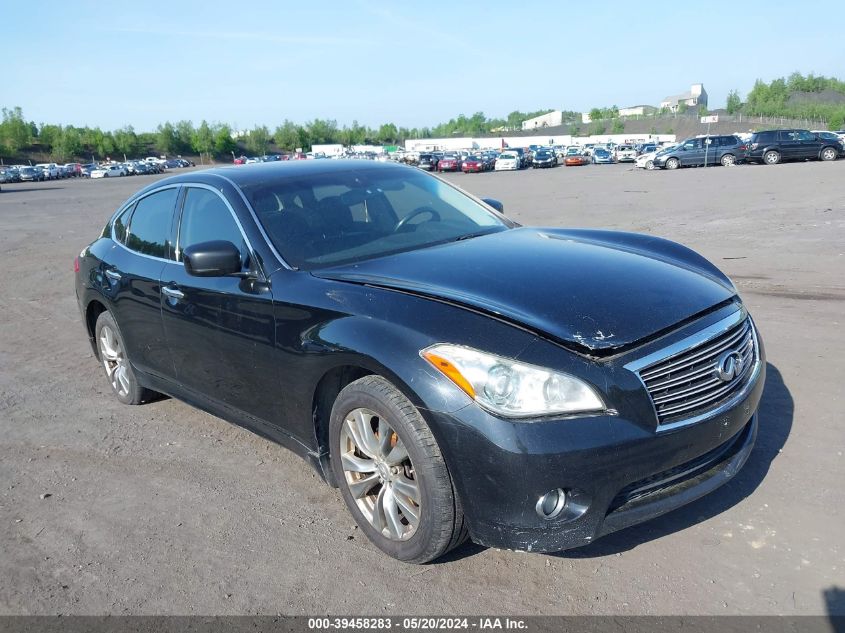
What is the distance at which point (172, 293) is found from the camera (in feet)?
14.0

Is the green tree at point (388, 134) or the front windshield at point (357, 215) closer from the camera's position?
the front windshield at point (357, 215)

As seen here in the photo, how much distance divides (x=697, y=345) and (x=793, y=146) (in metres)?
38.0

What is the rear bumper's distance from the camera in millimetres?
2607

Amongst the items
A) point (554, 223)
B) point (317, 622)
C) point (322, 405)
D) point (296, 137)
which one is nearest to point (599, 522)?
point (317, 622)

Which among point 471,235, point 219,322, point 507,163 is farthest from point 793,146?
point 219,322

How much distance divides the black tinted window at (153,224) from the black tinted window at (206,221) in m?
Result: 0.21

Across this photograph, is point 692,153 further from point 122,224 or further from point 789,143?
point 122,224

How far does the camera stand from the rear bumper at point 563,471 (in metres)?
2.61

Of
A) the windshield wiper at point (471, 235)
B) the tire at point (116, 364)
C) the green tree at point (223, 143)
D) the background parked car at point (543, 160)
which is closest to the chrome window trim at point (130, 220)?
the tire at point (116, 364)

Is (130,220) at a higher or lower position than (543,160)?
higher

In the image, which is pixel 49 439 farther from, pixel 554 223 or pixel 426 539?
pixel 554 223

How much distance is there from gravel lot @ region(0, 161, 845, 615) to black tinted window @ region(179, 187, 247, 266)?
4.36ft

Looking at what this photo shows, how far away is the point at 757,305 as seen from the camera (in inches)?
274

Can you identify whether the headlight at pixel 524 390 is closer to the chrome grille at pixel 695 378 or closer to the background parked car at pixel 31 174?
the chrome grille at pixel 695 378
